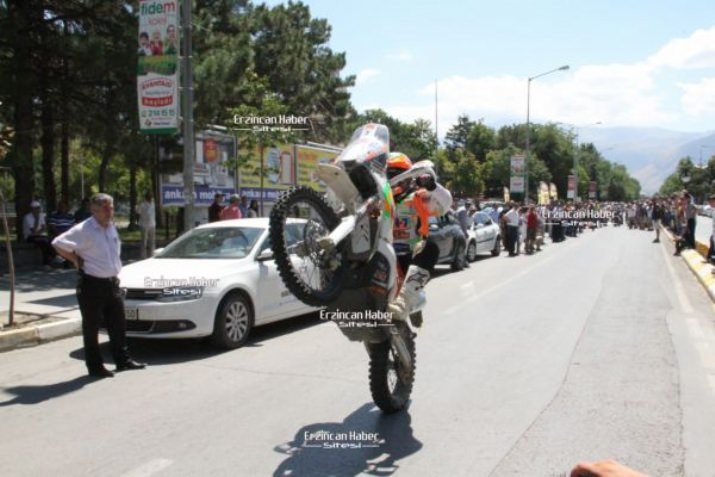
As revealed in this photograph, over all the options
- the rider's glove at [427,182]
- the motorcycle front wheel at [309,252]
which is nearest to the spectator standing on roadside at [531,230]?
the rider's glove at [427,182]

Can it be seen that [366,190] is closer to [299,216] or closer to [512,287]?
[299,216]

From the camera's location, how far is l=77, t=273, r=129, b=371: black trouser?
261 inches

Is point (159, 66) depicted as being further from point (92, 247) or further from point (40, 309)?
point (92, 247)

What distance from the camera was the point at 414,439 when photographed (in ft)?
15.6

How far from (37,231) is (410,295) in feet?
42.9

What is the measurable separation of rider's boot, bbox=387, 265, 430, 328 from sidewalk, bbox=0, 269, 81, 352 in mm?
5228

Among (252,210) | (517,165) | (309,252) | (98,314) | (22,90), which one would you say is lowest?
(98,314)

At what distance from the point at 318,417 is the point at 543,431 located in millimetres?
1703

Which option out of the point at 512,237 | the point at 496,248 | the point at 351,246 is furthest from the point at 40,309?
the point at 512,237

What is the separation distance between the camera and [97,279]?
673 centimetres

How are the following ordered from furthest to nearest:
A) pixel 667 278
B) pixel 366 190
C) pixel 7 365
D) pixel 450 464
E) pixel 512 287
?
pixel 667 278 → pixel 512 287 → pixel 7 365 → pixel 366 190 → pixel 450 464

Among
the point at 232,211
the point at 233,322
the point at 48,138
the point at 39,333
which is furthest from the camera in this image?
the point at 48,138

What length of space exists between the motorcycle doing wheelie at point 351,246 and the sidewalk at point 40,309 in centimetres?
493

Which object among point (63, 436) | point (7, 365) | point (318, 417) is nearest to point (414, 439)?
point (318, 417)
